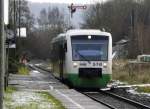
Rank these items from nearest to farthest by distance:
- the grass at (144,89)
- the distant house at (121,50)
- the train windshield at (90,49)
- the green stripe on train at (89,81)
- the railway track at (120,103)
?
the railway track at (120,103), the green stripe on train at (89,81), the grass at (144,89), the train windshield at (90,49), the distant house at (121,50)

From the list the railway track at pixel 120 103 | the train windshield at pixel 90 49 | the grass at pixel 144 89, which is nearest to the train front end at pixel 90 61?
the train windshield at pixel 90 49

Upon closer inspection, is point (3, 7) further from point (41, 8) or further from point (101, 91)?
point (41, 8)

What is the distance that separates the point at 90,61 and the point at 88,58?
0.25m

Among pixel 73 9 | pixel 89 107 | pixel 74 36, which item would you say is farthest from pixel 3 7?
pixel 73 9

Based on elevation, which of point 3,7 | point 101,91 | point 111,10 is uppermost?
point 111,10

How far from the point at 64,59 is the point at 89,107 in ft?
42.0

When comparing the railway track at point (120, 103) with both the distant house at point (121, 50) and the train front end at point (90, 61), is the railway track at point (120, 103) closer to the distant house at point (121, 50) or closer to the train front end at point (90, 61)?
the train front end at point (90, 61)

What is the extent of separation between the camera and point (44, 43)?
142 m

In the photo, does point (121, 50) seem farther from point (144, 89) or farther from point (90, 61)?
point (90, 61)

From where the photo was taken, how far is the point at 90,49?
97.4 feet

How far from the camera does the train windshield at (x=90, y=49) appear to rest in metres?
29.5

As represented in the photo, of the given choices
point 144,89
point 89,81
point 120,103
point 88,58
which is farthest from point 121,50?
point 120,103

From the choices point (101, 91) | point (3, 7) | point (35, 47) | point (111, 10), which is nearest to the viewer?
point (3, 7)

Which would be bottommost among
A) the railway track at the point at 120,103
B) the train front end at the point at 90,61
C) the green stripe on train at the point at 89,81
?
the railway track at the point at 120,103
